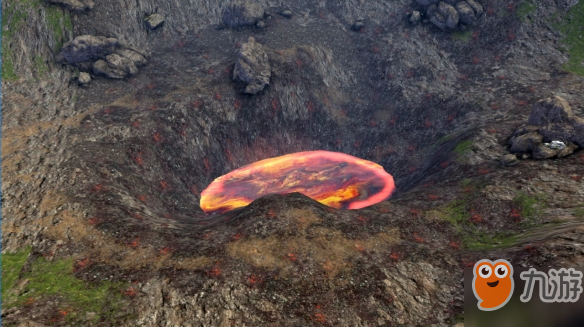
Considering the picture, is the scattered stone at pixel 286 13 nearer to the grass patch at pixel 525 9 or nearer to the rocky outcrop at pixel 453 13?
the rocky outcrop at pixel 453 13

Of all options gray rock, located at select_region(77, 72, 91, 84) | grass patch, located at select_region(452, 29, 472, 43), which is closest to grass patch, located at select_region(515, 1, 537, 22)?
grass patch, located at select_region(452, 29, 472, 43)

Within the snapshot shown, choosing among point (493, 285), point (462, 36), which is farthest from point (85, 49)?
point (462, 36)

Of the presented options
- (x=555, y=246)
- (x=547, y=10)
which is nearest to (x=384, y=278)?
(x=555, y=246)

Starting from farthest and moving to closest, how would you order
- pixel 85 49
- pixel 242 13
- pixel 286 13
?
pixel 286 13
pixel 242 13
pixel 85 49

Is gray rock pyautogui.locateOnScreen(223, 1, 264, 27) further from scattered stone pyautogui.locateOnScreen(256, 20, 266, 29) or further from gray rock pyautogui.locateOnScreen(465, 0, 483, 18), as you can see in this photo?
gray rock pyautogui.locateOnScreen(465, 0, 483, 18)

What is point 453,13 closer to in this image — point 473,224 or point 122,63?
point 473,224
